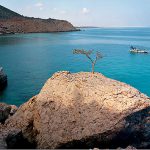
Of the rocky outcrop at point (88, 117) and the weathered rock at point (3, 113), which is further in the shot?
the weathered rock at point (3, 113)

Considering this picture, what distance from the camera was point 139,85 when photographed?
58.2m

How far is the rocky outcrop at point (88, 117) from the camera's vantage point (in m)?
19.0

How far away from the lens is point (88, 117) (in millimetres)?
19438

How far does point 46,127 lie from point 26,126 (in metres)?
2.33

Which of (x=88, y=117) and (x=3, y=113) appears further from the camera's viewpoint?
(x=3, y=113)

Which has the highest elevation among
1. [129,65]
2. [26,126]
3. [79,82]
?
[79,82]

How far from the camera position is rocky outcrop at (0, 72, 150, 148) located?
62.2 feet

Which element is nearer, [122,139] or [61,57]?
[122,139]

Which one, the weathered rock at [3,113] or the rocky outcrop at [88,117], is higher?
the rocky outcrop at [88,117]

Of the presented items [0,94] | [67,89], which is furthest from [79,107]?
[0,94]

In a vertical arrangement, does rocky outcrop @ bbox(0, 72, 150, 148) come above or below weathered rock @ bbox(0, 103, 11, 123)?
above

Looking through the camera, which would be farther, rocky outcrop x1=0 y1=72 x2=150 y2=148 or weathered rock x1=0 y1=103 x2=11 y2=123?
weathered rock x1=0 y1=103 x2=11 y2=123

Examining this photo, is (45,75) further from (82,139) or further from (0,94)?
(82,139)

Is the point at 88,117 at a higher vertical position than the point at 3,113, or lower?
higher
